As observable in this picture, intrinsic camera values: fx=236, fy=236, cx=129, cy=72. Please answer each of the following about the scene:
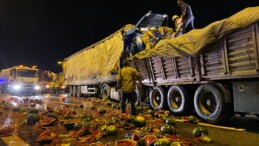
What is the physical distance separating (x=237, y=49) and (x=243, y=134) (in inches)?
88.1

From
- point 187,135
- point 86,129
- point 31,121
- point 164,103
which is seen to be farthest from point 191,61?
point 31,121

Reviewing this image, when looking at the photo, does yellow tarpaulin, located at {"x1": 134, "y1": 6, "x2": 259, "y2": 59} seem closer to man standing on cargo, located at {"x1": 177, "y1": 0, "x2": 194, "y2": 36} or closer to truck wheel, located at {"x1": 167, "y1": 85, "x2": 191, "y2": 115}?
truck wheel, located at {"x1": 167, "y1": 85, "x2": 191, "y2": 115}

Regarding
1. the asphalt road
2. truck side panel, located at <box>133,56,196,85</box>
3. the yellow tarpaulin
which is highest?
the yellow tarpaulin

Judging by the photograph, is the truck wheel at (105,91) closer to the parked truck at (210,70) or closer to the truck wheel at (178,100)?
the parked truck at (210,70)

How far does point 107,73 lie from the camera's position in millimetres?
15836

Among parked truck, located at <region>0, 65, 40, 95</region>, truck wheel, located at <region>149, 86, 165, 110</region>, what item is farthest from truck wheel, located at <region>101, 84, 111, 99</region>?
parked truck, located at <region>0, 65, 40, 95</region>

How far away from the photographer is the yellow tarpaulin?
6098 millimetres

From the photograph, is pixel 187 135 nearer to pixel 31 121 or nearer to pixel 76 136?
pixel 76 136

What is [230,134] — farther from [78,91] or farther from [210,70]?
[78,91]

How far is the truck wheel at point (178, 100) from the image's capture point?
341 inches

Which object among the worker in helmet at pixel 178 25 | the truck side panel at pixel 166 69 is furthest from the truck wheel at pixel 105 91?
the worker in helmet at pixel 178 25

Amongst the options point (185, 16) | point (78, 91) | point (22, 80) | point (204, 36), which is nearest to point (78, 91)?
point (78, 91)

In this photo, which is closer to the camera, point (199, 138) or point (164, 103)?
point (199, 138)

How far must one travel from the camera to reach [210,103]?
7.55 m
